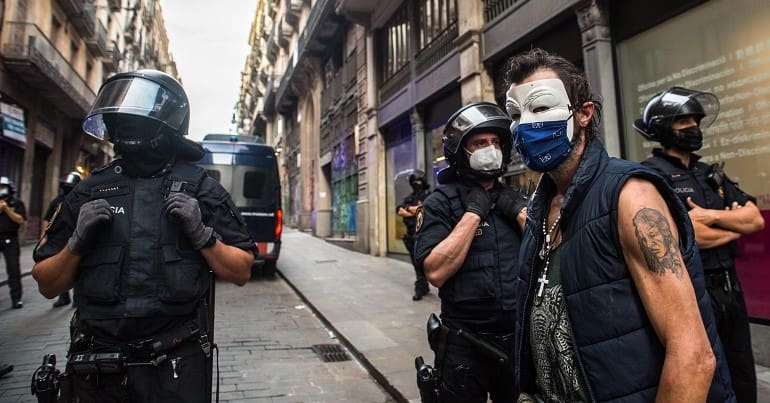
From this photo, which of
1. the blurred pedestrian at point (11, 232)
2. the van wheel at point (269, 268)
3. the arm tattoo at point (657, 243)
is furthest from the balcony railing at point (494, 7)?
the blurred pedestrian at point (11, 232)

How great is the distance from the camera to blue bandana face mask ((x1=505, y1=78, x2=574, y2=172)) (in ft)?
4.76

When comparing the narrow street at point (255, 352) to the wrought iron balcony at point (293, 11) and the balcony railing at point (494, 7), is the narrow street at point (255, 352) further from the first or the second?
the wrought iron balcony at point (293, 11)

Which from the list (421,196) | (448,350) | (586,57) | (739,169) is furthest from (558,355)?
(421,196)

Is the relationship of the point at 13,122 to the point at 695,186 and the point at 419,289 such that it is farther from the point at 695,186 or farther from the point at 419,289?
the point at 695,186

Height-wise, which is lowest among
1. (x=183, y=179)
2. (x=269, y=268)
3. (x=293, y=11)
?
(x=269, y=268)

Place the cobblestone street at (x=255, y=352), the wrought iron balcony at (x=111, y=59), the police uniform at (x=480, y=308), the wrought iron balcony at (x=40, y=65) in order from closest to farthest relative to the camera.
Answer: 1. the police uniform at (x=480, y=308)
2. the cobblestone street at (x=255, y=352)
3. the wrought iron balcony at (x=40, y=65)
4. the wrought iron balcony at (x=111, y=59)

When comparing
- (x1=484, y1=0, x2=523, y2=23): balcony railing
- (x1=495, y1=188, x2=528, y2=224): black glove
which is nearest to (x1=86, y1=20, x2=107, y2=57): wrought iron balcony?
(x1=484, y1=0, x2=523, y2=23): balcony railing

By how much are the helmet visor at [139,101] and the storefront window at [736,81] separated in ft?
16.6

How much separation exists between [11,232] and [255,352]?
4743 millimetres

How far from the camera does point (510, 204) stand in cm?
229

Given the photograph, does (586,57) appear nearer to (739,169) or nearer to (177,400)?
(739,169)

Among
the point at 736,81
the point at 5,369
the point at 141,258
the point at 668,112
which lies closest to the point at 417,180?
the point at 736,81

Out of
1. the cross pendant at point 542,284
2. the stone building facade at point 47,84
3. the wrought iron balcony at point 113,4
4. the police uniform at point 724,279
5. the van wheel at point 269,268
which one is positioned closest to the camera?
the cross pendant at point 542,284

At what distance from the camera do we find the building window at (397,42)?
498 inches
